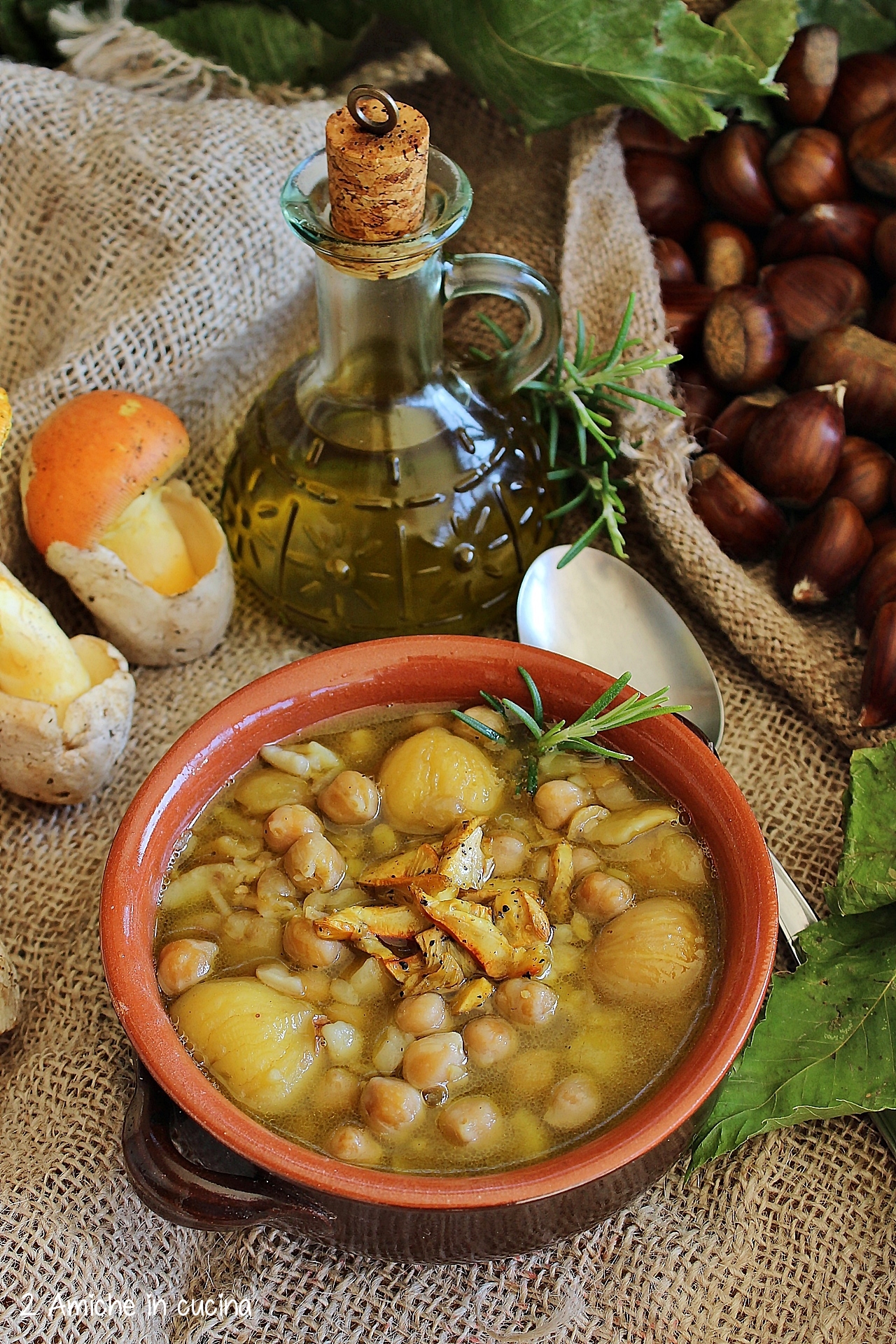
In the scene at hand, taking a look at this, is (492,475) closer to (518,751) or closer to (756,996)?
(518,751)

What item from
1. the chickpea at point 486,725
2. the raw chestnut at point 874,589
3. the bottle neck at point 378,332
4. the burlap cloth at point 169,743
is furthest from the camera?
the raw chestnut at point 874,589

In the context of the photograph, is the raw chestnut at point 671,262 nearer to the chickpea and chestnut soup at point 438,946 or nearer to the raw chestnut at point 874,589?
the raw chestnut at point 874,589

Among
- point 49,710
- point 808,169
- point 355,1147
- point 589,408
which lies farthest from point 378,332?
point 355,1147

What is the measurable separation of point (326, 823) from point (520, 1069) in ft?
1.07

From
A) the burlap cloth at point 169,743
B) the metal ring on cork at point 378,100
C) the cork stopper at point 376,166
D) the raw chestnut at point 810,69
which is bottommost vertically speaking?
the burlap cloth at point 169,743

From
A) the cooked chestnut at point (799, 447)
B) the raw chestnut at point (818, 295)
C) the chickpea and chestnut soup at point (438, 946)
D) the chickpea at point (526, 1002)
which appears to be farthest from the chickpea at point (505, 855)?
the raw chestnut at point (818, 295)

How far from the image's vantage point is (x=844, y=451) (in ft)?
5.76

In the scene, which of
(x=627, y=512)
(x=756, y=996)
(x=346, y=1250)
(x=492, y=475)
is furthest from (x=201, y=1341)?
(x=627, y=512)

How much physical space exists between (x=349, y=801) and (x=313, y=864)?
0.27 feet

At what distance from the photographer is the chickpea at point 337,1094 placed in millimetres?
1120

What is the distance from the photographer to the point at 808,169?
189cm

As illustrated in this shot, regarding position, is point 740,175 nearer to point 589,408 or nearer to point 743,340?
point 743,340

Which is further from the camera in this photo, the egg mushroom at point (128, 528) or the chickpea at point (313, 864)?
the egg mushroom at point (128, 528)

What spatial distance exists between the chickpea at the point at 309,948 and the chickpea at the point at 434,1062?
0.12 meters
